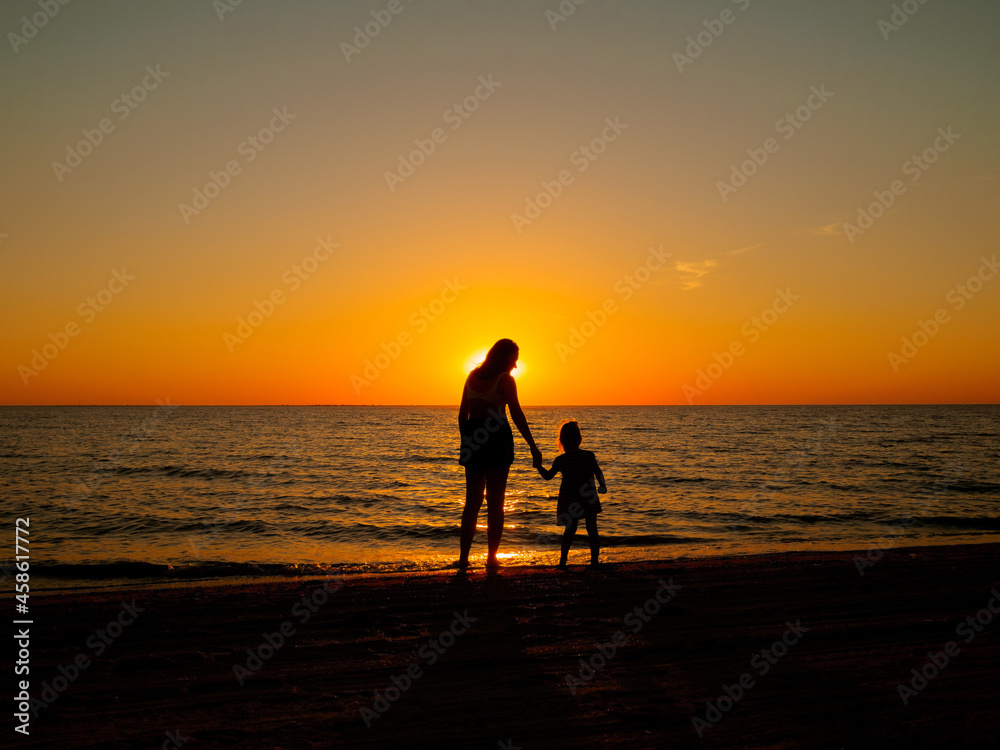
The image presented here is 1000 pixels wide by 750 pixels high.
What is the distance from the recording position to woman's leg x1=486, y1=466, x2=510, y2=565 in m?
6.57

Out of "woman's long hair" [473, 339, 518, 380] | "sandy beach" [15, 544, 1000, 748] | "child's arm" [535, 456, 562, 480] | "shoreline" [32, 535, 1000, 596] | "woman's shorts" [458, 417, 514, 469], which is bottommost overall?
"sandy beach" [15, 544, 1000, 748]

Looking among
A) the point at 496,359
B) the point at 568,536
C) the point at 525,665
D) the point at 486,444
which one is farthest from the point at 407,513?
the point at 525,665

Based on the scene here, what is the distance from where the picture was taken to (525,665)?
12.4 ft

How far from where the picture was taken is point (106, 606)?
5375 millimetres

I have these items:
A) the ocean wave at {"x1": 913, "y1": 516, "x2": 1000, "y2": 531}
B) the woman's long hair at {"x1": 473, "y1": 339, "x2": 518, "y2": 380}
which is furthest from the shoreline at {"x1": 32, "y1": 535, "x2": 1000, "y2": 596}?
the ocean wave at {"x1": 913, "y1": 516, "x2": 1000, "y2": 531}

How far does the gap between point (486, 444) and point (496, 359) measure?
2.86ft

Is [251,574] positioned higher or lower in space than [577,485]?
lower

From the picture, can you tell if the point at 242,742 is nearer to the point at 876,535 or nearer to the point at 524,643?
the point at 524,643

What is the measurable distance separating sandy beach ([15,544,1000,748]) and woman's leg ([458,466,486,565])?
2.50 ft

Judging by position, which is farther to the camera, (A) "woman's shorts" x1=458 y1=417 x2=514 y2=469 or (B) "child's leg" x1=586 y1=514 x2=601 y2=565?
(B) "child's leg" x1=586 y1=514 x2=601 y2=565

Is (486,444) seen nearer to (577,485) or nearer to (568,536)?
(577,485)

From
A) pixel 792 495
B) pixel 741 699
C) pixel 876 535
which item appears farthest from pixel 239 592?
pixel 792 495

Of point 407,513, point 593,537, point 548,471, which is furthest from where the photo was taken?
point 407,513

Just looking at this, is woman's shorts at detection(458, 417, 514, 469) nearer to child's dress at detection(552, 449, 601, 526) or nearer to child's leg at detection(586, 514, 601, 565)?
child's dress at detection(552, 449, 601, 526)
